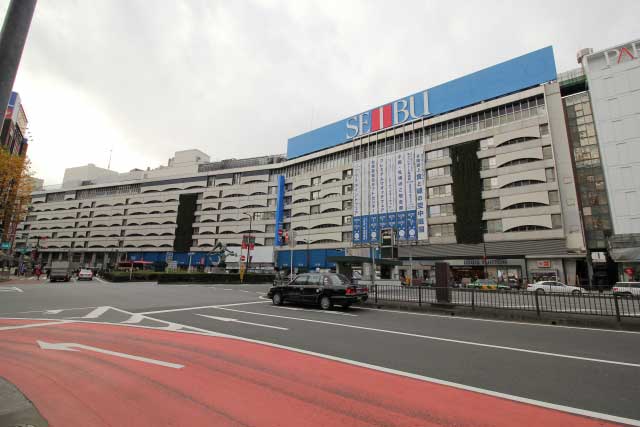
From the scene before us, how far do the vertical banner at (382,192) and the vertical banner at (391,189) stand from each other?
1.75 feet

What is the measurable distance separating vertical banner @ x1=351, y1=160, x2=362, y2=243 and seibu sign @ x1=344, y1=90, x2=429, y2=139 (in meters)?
6.60

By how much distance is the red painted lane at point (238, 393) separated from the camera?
11.5 ft

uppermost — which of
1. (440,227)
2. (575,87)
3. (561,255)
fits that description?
(575,87)

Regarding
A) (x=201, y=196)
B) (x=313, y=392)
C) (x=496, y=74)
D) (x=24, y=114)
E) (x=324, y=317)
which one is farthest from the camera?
(x=201, y=196)

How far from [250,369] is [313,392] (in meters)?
1.52

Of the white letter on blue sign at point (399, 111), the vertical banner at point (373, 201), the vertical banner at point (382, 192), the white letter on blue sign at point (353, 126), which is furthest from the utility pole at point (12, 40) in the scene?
the white letter on blue sign at point (353, 126)

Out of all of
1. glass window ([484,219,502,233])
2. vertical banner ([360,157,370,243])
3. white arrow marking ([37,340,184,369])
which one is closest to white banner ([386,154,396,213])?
vertical banner ([360,157,370,243])

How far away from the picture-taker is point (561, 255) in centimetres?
3531

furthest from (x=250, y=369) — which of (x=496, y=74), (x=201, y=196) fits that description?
(x=201, y=196)

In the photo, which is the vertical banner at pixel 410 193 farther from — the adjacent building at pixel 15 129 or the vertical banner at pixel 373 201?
the adjacent building at pixel 15 129

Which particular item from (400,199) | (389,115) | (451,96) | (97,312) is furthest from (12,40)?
(389,115)

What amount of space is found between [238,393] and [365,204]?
1902 inches

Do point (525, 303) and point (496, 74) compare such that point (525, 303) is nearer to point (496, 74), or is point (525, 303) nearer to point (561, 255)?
point (561, 255)

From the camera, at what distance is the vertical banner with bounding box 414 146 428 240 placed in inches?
1764
